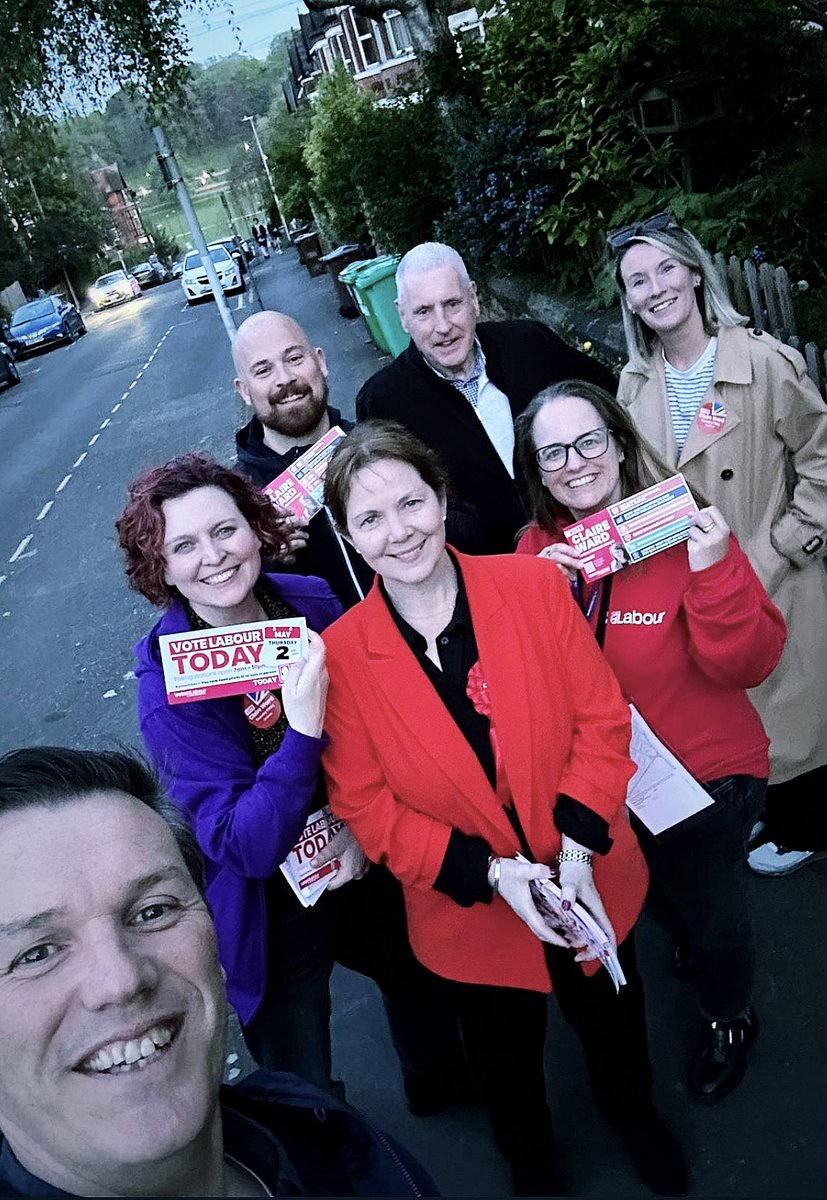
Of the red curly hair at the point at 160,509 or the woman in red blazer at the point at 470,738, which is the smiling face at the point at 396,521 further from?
the red curly hair at the point at 160,509

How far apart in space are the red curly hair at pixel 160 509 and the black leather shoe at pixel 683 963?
200 cm

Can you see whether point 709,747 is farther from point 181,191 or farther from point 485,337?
point 181,191

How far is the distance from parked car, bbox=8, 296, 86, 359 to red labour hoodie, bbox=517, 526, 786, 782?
33678mm

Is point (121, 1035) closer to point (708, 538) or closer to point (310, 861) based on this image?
point (310, 861)

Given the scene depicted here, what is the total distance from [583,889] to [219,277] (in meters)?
32.0

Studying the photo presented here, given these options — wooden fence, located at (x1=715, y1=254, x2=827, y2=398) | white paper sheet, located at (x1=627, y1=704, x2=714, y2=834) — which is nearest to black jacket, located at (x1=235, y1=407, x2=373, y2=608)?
white paper sheet, located at (x1=627, y1=704, x2=714, y2=834)

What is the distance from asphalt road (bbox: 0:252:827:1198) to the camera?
115 inches

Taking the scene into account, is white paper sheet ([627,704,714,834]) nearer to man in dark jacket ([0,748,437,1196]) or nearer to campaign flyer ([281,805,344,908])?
campaign flyer ([281,805,344,908])

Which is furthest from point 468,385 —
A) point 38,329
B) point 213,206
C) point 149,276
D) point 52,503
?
point 213,206

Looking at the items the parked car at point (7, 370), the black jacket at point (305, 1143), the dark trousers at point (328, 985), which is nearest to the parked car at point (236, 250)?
the parked car at point (7, 370)

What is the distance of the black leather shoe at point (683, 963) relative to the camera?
11.4 feet

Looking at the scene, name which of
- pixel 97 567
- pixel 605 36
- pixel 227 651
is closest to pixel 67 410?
pixel 97 567

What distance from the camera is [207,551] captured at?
103 inches

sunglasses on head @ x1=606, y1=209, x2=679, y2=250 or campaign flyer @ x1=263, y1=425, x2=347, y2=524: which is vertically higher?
sunglasses on head @ x1=606, y1=209, x2=679, y2=250
